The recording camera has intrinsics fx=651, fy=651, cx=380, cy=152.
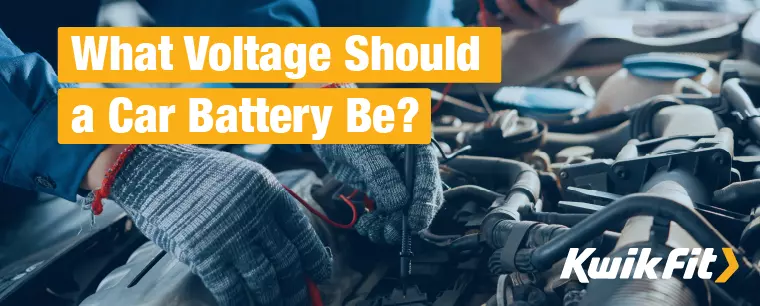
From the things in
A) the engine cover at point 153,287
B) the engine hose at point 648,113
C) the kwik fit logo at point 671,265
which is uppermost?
the engine hose at point 648,113

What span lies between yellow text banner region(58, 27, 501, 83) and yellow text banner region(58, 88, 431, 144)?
8 cm

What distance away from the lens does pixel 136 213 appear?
989mm

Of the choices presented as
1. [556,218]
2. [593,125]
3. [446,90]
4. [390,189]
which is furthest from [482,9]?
[556,218]

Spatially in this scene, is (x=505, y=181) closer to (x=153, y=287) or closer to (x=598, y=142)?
(x=598, y=142)

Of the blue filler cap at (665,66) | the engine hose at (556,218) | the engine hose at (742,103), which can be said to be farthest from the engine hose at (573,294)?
the blue filler cap at (665,66)

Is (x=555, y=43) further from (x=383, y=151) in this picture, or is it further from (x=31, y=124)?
(x=31, y=124)

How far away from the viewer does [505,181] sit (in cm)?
117

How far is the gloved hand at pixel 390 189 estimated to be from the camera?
39.9 inches

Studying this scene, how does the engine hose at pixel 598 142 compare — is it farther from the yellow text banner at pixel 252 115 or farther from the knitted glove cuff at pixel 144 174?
the knitted glove cuff at pixel 144 174

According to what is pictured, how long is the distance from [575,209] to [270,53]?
0.84 m

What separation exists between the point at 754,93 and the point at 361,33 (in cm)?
85

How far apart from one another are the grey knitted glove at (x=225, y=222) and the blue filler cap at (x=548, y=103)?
65 centimetres

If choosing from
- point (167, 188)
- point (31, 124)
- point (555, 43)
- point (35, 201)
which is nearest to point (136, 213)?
point (167, 188)

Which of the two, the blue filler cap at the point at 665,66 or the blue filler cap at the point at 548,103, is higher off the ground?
the blue filler cap at the point at 665,66
